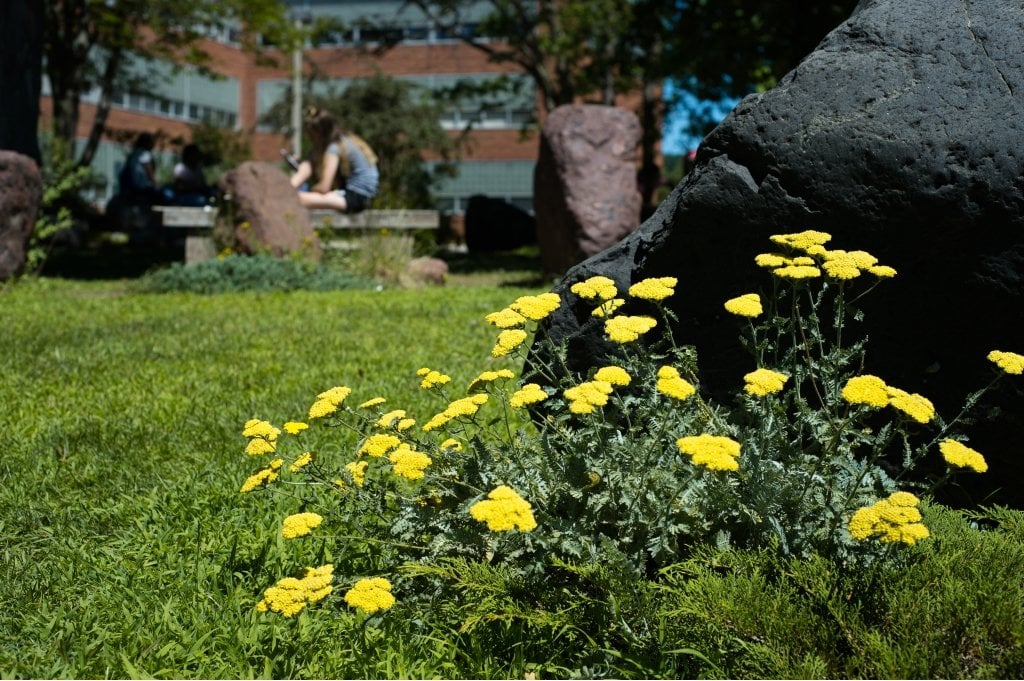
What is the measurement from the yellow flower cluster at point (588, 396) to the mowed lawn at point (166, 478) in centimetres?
65

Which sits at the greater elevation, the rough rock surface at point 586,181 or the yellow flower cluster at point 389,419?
the rough rock surface at point 586,181

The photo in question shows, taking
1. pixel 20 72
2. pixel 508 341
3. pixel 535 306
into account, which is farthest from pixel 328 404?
pixel 20 72

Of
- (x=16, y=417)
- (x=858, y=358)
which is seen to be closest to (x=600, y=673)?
(x=858, y=358)

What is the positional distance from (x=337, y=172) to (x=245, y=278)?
3.06m

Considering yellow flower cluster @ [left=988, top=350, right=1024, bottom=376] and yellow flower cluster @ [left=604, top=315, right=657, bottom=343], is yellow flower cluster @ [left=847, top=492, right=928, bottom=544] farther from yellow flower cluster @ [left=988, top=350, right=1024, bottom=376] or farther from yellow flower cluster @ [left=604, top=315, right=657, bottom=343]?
yellow flower cluster @ [left=604, top=315, right=657, bottom=343]

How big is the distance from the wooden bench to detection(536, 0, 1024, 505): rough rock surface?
9.30 metres

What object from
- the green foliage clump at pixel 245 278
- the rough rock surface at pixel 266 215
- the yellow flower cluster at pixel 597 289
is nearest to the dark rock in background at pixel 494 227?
the rough rock surface at pixel 266 215

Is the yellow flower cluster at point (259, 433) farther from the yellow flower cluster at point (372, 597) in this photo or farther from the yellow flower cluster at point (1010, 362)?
the yellow flower cluster at point (1010, 362)

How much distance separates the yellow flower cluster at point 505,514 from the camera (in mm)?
2105

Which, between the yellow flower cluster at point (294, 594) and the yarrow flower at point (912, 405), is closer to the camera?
the yellow flower cluster at point (294, 594)

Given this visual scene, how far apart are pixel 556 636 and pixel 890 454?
142cm

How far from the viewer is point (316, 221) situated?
12391mm

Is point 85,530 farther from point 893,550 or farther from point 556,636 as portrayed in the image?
point 893,550

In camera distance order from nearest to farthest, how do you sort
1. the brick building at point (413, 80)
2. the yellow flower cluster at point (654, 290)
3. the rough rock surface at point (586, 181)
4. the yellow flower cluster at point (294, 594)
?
the yellow flower cluster at point (294, 594), the yellow flower cluster at point (654, 290), the rough rock surface at point (586, 181), the brick building at point (413, 80)
